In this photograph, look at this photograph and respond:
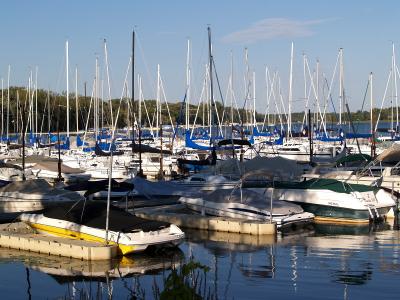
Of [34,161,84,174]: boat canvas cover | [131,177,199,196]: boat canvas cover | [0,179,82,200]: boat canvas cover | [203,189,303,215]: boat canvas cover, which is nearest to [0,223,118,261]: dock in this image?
[0,179,82,200]: boat canvas cover

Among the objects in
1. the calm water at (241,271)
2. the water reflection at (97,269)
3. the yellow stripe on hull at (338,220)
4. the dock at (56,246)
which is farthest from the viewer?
the yellow stripe on hull at (338,220)

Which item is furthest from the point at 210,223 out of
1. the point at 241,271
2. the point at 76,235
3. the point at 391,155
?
the point at 391,155

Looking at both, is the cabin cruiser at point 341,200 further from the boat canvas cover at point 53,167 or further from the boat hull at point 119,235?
the boat canvas cover at point 53,167

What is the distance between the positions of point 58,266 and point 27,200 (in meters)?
11.3

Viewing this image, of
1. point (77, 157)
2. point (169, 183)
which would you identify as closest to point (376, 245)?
point (169, 183)

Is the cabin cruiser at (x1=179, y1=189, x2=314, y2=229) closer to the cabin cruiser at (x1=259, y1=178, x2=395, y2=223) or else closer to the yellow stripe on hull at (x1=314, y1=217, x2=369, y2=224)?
the yellow stripe on hull at (x1=314, y1=217, x2=369, y2=224)

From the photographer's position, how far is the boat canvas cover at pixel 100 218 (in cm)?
2217

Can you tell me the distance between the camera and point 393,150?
40.3 m

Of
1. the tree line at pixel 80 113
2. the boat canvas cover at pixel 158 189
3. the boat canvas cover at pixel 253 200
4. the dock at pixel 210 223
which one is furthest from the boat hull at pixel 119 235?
the tree line at pixel 80 113

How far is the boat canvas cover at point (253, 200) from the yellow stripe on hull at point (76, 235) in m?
8.19

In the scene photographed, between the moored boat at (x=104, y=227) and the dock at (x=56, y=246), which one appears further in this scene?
the moored boat at (x=104, y=227)

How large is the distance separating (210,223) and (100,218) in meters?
6.12

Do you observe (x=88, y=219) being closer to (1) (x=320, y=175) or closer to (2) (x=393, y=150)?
(1) (x=320, y=175)

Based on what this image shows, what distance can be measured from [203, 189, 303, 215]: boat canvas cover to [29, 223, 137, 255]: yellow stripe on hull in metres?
8.19
